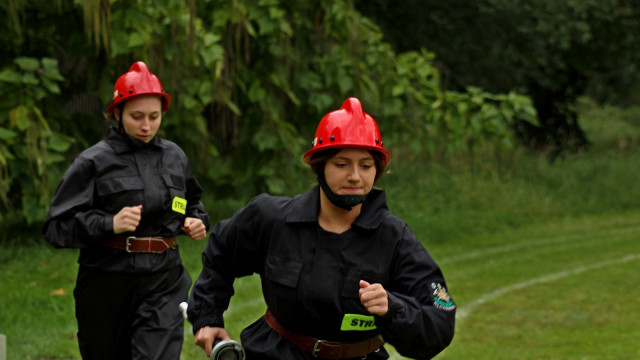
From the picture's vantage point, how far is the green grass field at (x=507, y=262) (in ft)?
27.5

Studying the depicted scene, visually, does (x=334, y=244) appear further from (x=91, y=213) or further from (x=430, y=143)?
(x=430, y=143)

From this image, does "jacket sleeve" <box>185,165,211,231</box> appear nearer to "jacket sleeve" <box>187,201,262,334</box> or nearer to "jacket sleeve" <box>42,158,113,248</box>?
"jacket sleeve" <box>42,158,113,248</box>

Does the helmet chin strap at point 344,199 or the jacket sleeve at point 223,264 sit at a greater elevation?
the helmet chin strap at point 344,199

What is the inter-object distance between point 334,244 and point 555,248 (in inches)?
400

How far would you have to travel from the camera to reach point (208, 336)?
3.87 metres

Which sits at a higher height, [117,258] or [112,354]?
[117,258]

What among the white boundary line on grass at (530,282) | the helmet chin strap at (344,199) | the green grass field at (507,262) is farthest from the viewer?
the white boundary line on grass at (530,282)

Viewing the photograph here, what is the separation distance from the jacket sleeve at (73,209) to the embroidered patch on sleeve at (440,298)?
2.37 meters

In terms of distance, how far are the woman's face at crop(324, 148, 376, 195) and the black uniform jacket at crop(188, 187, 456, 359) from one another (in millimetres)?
119

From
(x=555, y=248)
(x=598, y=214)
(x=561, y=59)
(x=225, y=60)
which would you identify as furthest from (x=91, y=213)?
(x=561, y=59)

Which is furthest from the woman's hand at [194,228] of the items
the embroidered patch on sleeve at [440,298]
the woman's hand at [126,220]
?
the embroidered patch on sleeve at [440,298]

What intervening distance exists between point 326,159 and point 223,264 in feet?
2.02

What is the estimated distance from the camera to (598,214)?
1681 cm

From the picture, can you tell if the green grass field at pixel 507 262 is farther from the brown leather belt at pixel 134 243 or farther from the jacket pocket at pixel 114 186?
the jacket pocket at pixel 114 186
